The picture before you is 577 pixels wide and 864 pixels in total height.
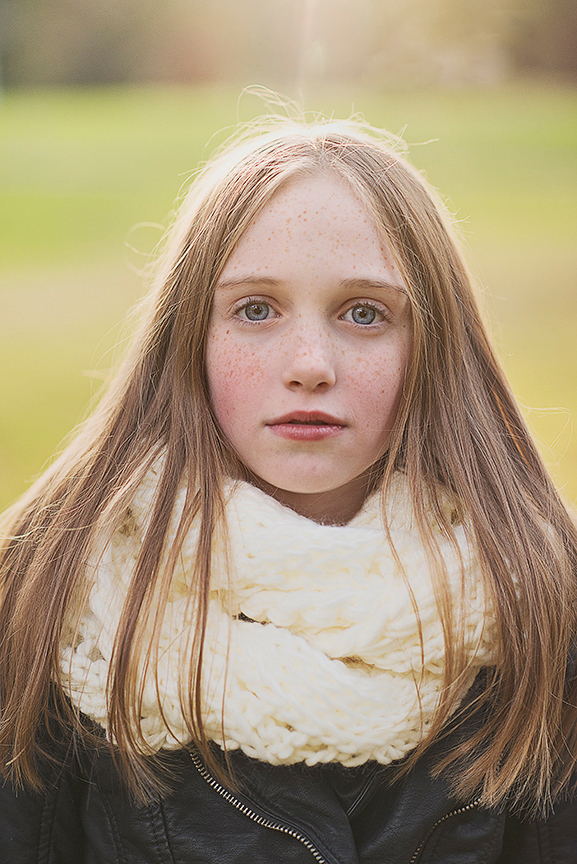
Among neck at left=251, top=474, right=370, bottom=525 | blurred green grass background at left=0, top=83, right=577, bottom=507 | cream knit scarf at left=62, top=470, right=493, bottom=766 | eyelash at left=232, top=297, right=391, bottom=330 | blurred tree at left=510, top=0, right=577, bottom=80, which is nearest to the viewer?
cream knit scarf at left=62, top=470, right=493, bottom=766

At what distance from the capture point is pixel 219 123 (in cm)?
834

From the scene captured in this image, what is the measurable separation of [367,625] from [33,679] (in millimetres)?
454

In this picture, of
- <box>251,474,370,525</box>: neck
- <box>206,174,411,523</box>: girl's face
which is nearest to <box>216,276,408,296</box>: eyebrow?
<box>206,174,411,523</box>: girl's face

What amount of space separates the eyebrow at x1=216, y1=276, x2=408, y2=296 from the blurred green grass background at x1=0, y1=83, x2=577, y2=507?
8.11 feet

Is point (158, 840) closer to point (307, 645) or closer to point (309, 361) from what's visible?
point (307, 645)

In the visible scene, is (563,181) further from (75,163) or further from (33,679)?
(33,679)

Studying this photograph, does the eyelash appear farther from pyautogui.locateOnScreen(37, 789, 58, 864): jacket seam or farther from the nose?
pyautogui.locateOnScreen(37, 789, 58, 864): jacket seam

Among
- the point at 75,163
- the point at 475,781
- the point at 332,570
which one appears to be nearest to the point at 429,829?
the point at 475,781

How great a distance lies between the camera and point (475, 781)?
1.00 metres

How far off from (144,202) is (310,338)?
7032mm

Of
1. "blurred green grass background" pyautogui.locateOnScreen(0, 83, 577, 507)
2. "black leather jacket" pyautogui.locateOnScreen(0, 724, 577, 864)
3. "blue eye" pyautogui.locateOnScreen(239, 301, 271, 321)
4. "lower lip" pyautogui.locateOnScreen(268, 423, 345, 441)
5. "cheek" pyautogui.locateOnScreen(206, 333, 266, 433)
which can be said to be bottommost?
"black leather jacket" pyautogui.locateOnScreen(0, 724, 577, 864)

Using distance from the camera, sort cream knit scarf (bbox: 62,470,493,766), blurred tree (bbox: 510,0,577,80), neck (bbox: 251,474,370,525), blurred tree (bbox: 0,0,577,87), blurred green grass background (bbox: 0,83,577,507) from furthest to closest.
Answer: blurred tree (bbox: 510,0,577,80)
blurred tree (bbox: 0,0,577,87)
blurred green grass background (bbox: 0,83,577,507)
neck (bbox: 251,474,370,525)
cream knit scarf (bbox: 62,470,493,766)

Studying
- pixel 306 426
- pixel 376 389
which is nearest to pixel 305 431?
pixel 306 426

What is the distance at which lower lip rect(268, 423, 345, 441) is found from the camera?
1020 millimetres
